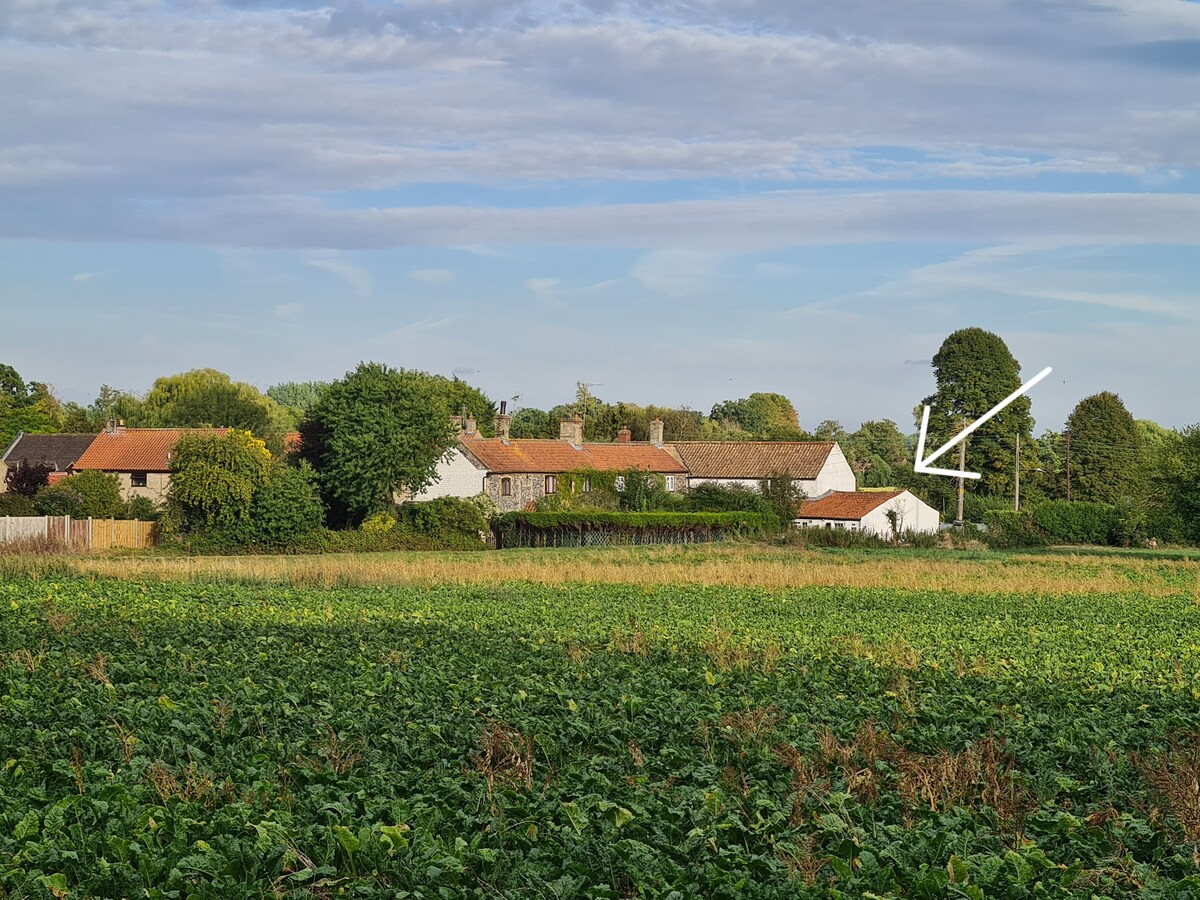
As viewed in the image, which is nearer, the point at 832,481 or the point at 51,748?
the point at 51,748

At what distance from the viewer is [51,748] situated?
11.8 m

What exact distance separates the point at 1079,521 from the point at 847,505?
1295 centimetres

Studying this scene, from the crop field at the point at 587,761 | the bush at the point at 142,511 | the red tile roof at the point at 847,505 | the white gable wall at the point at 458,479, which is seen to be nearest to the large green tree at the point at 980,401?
the red tile roof at the point at 847,505

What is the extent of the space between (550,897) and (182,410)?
345ft

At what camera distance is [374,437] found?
200 feet

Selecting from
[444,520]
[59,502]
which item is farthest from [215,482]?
[444,520]

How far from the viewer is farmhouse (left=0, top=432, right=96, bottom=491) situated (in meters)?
81.7

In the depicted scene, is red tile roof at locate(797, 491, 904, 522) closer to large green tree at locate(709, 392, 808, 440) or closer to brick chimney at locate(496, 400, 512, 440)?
brick chimney at locate(496, 400, 512, 440)

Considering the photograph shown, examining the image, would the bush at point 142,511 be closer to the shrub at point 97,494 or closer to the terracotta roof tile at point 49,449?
the shrub at point 97,494

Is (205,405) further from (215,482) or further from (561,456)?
(215,482)

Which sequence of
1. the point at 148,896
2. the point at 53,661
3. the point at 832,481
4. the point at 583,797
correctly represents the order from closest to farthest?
the point at 148,896 → the point at 583,797 → the point at 53,661 → the point at 832,481

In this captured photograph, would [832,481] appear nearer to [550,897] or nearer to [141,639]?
[141,639]

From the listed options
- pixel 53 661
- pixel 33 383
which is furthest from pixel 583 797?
pixel 33 383

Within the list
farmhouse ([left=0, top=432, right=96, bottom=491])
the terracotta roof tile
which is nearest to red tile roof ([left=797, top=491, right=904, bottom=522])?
farmhouse ([left=0, top=432, right=96, bottom=491])
